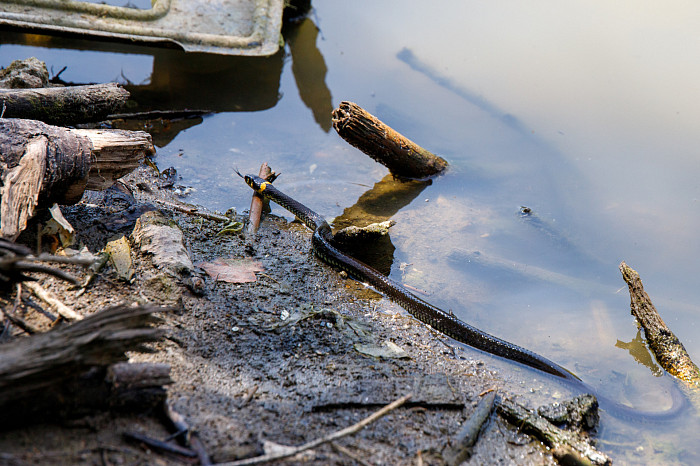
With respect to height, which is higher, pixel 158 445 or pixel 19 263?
pixel 19 263

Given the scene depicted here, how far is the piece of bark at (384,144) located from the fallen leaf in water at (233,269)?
205cm

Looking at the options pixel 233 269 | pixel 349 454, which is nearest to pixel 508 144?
pixel 233 269

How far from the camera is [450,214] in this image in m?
6.38

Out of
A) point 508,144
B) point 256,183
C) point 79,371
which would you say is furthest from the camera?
point 508,144

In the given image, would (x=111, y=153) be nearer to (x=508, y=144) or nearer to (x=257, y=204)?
(x=257, y=204)

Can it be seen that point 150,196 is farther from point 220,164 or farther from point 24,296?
point 24,296

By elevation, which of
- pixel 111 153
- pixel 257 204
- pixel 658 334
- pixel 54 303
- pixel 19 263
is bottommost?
pixel 257 204

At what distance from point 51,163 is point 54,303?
133cm

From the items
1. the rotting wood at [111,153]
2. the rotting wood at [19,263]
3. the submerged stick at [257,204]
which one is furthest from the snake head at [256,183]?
the rotting wood at [19,263]

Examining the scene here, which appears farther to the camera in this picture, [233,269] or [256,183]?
[256,183]

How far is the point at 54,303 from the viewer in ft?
10.3

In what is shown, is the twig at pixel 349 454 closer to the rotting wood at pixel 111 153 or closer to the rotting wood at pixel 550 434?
the rotting wood at pixel 550 434

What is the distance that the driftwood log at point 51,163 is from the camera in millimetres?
3543

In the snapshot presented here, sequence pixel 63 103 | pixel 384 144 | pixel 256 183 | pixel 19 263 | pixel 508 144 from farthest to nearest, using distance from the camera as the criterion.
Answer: pixel 508 144 < pixel 384 144 < pixel 256 183 < pixel 63 103 < pixel 19 263
